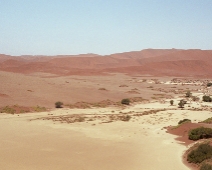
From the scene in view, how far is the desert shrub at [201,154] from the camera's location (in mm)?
13891

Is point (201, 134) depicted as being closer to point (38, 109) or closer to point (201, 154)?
point (201, 154)

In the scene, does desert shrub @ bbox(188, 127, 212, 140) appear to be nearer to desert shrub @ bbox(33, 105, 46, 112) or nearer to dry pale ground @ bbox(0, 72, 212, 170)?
dry pale ground @ bbox(0, 72, 212, 170)

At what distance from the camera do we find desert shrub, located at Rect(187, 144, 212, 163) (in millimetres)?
13891

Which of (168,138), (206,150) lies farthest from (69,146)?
(206,150)

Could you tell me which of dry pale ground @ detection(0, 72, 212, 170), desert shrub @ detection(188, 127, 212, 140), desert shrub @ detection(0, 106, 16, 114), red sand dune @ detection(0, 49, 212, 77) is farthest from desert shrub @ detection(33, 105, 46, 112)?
red sand dune @ detection(0, 49, 212, 77)

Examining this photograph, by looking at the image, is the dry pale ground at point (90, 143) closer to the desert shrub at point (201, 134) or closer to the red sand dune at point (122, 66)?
the desert shrub at point (201, 134)

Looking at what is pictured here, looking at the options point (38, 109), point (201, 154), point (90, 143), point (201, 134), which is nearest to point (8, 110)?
point (38, 109)

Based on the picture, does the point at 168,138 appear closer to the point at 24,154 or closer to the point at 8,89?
the point at 24,154

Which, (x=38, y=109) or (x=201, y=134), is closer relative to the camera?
(x=201, y=134)

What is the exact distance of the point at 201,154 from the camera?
46.6 feet

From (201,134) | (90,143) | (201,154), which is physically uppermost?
(201,134)

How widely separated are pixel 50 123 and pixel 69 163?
1192 centimetres

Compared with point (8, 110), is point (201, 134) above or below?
below

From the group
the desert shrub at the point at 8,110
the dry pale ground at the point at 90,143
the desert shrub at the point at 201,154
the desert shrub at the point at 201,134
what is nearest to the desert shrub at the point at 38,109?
the dry pale ground at the point at 90,143
